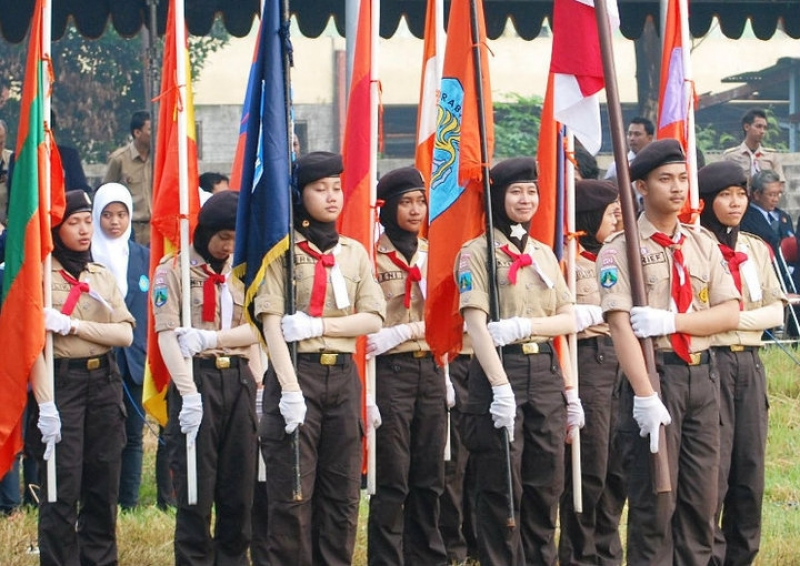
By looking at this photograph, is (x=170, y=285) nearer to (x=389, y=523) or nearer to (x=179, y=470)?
(x=179, y=470)

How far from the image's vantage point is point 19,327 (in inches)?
314

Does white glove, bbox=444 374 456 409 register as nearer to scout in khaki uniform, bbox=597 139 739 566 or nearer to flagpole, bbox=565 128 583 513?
flagpole, bbox=565 128 583 513

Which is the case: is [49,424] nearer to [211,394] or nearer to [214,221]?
[211,394]

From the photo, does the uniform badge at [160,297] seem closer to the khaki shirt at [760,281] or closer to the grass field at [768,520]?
the grass field at [768,520]

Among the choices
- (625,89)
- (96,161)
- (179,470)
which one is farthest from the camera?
(625,89)

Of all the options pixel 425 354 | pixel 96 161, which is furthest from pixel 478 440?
pixel 96 161

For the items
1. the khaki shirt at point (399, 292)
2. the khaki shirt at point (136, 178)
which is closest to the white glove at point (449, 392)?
the khaki shirt at point (399, 292)

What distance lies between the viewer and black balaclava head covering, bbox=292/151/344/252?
24.1 ft

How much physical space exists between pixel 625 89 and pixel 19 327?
2486 centimetres

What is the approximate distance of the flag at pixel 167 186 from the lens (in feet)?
27.8

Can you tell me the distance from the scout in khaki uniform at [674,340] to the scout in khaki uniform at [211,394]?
197cm

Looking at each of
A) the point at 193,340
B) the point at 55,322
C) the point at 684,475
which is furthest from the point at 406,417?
the point at 55,322

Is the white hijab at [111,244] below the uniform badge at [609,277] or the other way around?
the other way around

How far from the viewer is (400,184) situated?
8320 mm
